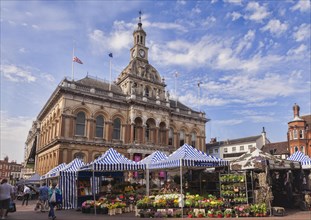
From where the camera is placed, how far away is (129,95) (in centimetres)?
3506

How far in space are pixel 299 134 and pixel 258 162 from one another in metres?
33.6

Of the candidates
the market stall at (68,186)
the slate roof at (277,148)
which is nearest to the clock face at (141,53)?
the market stall at (68,186)

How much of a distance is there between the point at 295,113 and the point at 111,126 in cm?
3089

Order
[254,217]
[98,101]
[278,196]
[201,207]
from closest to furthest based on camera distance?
1. [254,217]
2. [201,207]
3. [278,196]
4. [98,101]

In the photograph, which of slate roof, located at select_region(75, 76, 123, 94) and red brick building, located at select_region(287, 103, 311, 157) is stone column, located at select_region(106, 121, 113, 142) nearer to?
slate roof, located at select_region(75, 76, 123, 94)

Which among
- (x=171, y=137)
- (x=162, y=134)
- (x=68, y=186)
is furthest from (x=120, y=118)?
(x=68, y=186)

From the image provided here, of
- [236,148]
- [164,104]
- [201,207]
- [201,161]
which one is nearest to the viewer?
[201,207]

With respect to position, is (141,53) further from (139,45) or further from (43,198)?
(43,198)

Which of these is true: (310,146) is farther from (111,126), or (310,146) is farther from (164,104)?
(111,126)

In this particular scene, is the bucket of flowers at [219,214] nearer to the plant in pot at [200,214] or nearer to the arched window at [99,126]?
the plant in pot at [200,214]

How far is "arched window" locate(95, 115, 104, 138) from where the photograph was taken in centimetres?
3228

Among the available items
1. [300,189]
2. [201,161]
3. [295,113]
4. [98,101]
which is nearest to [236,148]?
[295,113]

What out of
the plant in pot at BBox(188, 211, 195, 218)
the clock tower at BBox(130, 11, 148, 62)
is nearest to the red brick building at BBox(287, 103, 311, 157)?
the clock tower at BBox(130, 11, 148, 62)

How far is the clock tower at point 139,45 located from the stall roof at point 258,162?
2720cm
